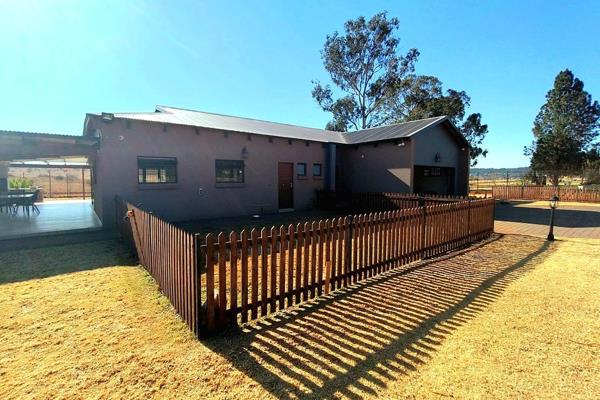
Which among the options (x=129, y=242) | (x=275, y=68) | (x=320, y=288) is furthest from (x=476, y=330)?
(x=275, y=68)

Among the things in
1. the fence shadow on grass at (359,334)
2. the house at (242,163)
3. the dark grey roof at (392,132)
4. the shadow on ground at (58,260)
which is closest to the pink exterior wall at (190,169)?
the house at (242,163)

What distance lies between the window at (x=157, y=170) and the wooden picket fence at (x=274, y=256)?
3.90m

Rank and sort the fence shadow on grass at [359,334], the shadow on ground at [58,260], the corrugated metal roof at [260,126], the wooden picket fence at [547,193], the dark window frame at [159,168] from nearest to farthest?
the fence shadow on grass at [359,334] → the shadow on ground at [58,260] → the dark window frame at [159,168] → the corrugated metal roof at [260,126] → the wooden picket fence at [547,193]

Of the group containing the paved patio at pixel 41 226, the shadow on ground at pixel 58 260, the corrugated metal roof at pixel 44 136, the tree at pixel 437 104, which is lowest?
the shadow on ground at pixel 58 260

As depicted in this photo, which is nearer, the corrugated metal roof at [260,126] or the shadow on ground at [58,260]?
the shadow on ground at [58,260]

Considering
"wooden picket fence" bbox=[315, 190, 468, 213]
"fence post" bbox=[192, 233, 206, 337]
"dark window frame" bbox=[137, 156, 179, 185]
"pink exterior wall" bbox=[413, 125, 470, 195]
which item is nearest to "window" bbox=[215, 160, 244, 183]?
"dark window frame" bbox=[137, 156, 179, 185]

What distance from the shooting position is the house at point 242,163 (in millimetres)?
10664

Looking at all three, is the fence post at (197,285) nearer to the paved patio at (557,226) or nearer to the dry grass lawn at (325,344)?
the dry grass lawn at (325,344)

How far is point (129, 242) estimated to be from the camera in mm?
7660

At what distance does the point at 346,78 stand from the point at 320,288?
3211cm

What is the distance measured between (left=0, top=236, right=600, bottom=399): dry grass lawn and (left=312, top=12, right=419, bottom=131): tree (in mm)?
29803

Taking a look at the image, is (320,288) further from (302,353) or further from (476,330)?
(476,330)

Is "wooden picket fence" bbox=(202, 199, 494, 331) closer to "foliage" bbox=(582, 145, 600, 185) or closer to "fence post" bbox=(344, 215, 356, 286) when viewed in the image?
"fence post" bbox=(344, 215, 356, 286)

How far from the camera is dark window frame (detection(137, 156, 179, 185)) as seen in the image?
1105cm
